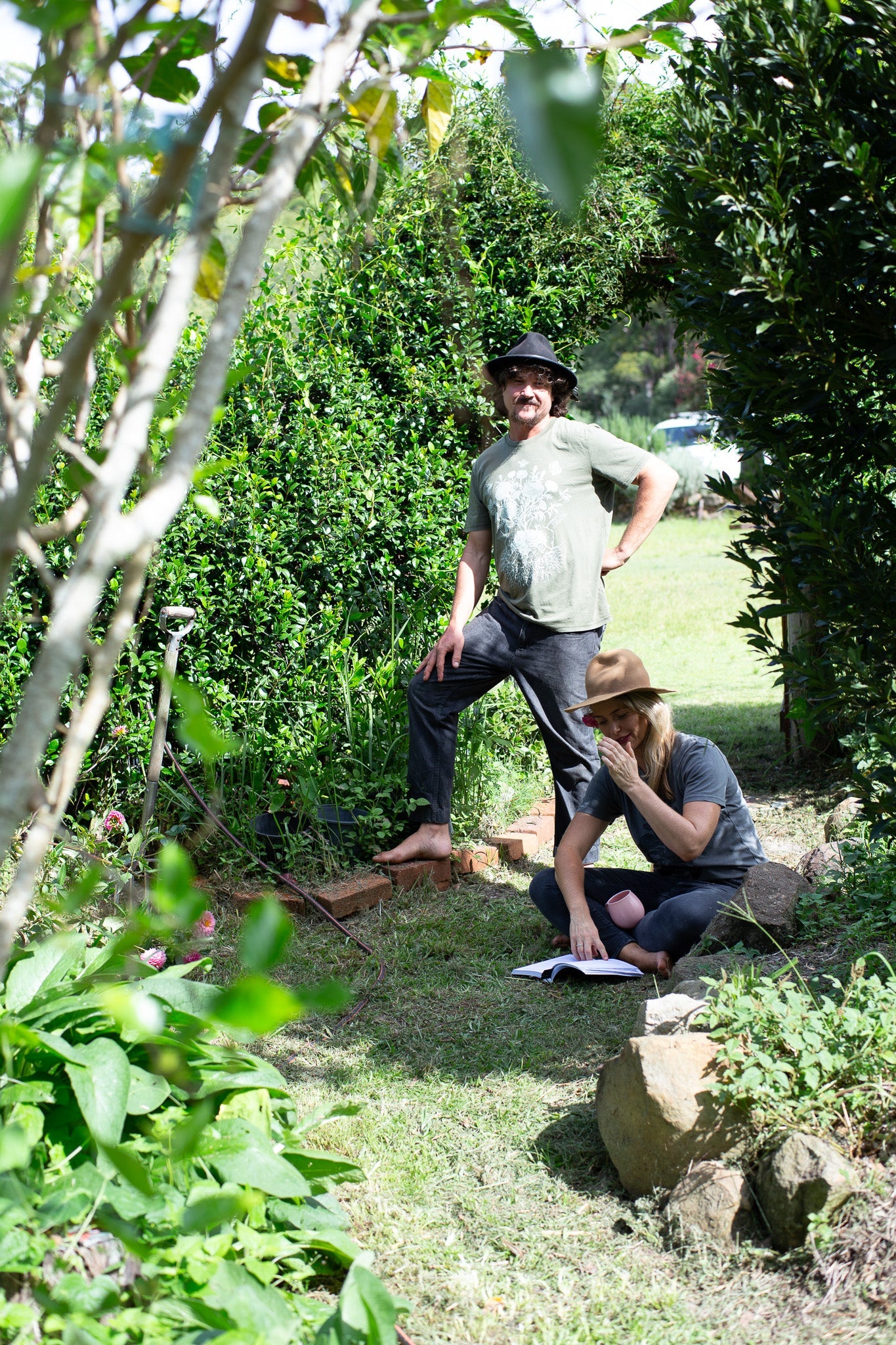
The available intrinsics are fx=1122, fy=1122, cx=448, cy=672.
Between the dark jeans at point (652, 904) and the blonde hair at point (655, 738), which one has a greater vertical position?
the blonde hair at point (655, 738)

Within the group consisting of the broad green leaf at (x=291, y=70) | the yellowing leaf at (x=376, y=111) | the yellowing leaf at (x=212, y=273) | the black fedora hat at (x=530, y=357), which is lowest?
the yellowing leaf at (x=212, y=273)

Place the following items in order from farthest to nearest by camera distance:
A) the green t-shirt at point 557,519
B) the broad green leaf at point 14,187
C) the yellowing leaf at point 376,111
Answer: the green t-shirt at point 557,519
the yellowing leaf at point 376,111
the broad green leaf at point 14,187

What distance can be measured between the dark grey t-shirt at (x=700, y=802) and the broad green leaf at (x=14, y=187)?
9.98ft

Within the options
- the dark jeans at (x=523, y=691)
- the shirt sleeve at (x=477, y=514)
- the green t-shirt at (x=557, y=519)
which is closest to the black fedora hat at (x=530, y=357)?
the green t-shirt at (x=557, y=519)

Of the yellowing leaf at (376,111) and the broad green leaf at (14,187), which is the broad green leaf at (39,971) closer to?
the yellowing leaf at (376,111)

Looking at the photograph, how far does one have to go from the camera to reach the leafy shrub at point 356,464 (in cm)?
456

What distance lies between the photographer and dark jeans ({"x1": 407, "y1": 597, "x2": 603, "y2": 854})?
450 cm

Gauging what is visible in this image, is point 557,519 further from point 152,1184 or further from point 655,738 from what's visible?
point 152,1184

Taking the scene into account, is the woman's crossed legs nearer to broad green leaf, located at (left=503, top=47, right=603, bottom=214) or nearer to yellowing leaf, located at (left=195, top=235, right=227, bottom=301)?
yellowing leaf, located at (left=195, top=235, right=227, bottom=301)

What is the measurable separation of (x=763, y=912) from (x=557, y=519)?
185 centimetres

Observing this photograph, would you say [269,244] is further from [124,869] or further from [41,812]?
[41,812]

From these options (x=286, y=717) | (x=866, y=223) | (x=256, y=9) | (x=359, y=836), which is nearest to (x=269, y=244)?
(x=286, y=717)

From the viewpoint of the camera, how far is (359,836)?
4.70 m

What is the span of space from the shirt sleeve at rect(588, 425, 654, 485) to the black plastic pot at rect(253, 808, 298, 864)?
1.93m
